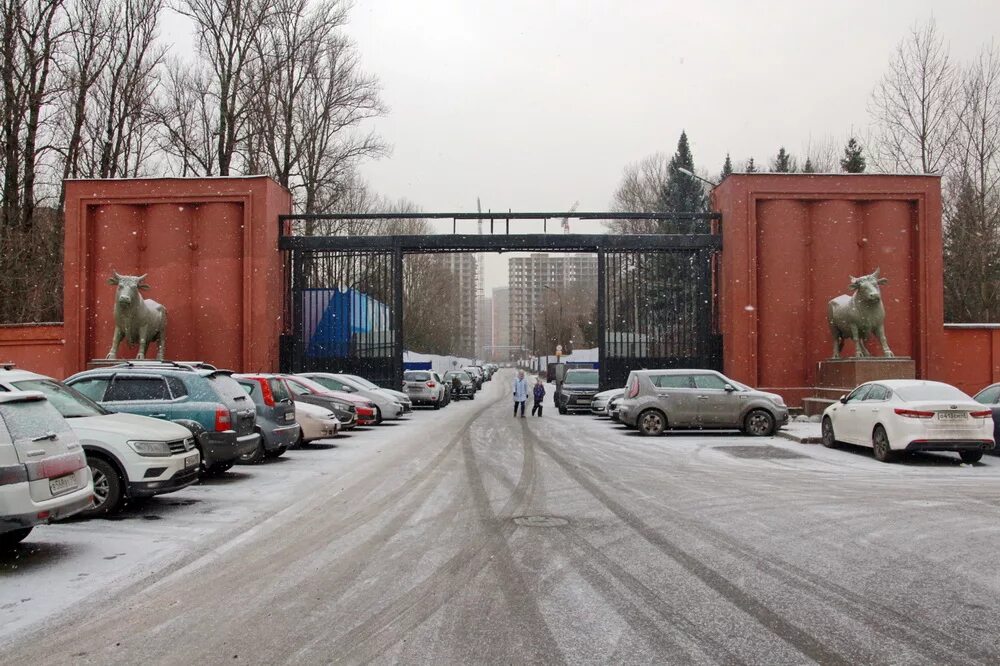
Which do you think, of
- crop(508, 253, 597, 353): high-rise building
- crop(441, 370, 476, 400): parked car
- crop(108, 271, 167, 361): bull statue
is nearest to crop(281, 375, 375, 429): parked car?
crop(108, 271, 167, 361): bull statue

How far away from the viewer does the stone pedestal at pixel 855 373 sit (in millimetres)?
21094

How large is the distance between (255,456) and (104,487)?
3977mm

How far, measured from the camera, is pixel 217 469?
11.3 metres

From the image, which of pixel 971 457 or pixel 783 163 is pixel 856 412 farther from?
pixel 783 163

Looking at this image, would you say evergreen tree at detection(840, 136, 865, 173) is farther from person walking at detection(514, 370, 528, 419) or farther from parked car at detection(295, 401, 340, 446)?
parked car at detection(295, 401, 340, 446)

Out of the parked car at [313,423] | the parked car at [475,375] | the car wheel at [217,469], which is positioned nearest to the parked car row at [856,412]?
the parked car at [313,423]

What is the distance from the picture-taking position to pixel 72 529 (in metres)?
8.13

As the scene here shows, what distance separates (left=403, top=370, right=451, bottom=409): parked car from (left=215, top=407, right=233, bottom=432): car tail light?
2140 centimetres

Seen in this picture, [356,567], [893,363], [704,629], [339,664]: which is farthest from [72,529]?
[893,363]

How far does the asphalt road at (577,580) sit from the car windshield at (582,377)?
16458mm

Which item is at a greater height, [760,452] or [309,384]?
[309,384]

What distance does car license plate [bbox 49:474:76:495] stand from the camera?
6473 mm

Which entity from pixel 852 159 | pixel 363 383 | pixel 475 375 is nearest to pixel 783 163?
pixel 852 159

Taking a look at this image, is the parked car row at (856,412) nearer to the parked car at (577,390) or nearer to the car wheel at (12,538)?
the parked car at (577,390)
